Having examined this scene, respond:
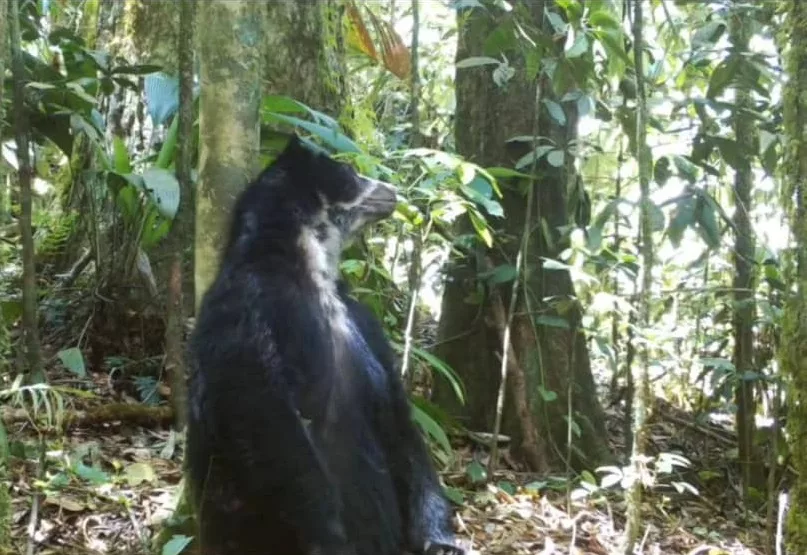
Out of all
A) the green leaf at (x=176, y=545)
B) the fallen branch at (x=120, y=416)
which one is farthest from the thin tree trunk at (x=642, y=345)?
the fallen branch at (x=120, y=416)

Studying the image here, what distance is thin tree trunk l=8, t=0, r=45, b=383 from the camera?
13.4 ft

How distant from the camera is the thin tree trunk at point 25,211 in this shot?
4.08 metres

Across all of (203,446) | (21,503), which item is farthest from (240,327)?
(21,503)

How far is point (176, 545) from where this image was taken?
3369 millimetres

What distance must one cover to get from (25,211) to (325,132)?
1384 millimetres

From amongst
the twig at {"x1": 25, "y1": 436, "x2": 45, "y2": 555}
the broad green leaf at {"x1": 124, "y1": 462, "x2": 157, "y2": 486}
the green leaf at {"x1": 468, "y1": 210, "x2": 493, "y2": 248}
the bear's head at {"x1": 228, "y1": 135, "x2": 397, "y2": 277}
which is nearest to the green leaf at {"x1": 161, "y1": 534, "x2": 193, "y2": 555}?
the twig at {"x1": 25, "y1": 436, "x2": 45, "y2": 555}

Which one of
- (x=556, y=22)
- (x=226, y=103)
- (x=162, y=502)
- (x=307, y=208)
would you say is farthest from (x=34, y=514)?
(x=556, y=22)

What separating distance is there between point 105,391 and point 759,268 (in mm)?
3789

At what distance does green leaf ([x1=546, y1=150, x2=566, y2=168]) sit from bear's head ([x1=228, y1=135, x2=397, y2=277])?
142 cm

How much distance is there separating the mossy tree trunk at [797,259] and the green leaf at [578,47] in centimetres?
118

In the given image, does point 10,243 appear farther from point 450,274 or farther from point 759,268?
point 759,268

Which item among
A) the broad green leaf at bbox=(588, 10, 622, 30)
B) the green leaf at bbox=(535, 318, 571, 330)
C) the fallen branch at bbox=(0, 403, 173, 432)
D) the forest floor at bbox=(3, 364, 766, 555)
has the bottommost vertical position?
the forest floor at bbox=(3, 364, 766, 555)

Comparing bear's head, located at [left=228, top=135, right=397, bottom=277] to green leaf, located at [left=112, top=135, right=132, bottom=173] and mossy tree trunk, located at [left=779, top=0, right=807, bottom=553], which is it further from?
mossy tree trunk, located at [left=779, top=0, right=807, bottom=553]

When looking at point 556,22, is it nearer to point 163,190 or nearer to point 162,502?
point 163,190
